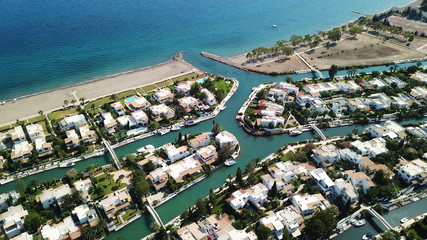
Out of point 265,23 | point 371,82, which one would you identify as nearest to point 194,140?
point 371,82

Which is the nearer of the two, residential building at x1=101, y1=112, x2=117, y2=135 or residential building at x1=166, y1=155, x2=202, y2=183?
residential building at x1=166, y1=155, x2=202, y2=183

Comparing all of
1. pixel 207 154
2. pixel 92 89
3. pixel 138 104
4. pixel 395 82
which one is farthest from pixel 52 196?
pixel 395 82

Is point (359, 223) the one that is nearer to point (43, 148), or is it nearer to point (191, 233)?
point (191, 233)

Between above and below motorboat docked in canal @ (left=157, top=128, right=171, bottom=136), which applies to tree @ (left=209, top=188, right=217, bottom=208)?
below

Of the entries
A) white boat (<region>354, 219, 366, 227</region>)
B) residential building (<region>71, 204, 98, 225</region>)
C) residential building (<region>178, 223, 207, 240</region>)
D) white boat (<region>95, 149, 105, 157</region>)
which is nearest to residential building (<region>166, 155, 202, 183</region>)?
residential building (<region>178, 223, 207, 240</region>)

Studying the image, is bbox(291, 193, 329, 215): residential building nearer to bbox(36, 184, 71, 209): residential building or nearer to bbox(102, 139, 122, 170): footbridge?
bbox(102, 139, 122, 170): footbridge

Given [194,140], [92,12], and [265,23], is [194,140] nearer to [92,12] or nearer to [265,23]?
[265,23]

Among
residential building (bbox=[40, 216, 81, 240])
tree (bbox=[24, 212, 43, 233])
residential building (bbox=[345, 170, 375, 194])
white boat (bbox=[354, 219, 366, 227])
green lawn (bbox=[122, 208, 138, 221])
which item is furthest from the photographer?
residential building (bbox=[345, 170, 375, 194])
